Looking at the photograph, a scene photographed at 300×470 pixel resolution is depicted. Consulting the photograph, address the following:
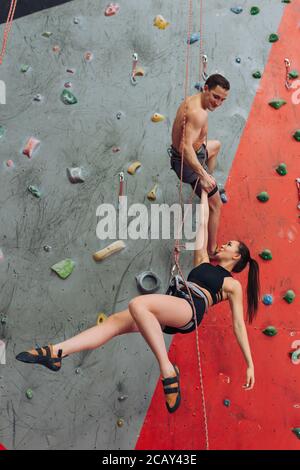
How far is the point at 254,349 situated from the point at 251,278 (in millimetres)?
369

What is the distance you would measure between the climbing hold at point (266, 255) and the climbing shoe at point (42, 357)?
111 cm

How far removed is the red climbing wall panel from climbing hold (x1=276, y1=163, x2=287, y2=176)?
0.02 metres

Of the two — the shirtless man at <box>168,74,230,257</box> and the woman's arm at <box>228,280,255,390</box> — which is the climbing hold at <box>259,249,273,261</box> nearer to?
the shirtless man at <box>168,74,230,257</box>

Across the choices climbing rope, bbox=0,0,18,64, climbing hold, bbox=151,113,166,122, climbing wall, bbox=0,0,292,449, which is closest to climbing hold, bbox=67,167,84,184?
climbing wall, bbox=0,0,292,449

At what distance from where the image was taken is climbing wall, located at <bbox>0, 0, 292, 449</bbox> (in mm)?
3105

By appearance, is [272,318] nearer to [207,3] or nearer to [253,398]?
[253,398]

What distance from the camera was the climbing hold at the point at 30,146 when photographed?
134 inches

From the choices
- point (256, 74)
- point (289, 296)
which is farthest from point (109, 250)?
point (256, 74)

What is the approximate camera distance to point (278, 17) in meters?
3.50

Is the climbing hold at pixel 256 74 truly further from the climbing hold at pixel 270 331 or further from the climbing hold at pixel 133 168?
the climbing hold at pixel 270 331

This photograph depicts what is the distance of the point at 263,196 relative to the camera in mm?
3209

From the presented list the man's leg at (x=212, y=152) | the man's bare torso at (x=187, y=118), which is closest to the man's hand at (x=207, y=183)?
the man's bare torso at (x=187, y=118)

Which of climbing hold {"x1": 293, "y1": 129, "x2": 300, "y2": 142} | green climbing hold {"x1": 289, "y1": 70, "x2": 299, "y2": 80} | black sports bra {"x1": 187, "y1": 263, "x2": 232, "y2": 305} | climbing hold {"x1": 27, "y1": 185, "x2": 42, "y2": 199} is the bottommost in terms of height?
climbing hold {"x1": 27, "y1": 185, "x2": 42, "y2": 199}

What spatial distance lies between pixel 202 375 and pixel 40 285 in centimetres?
89
